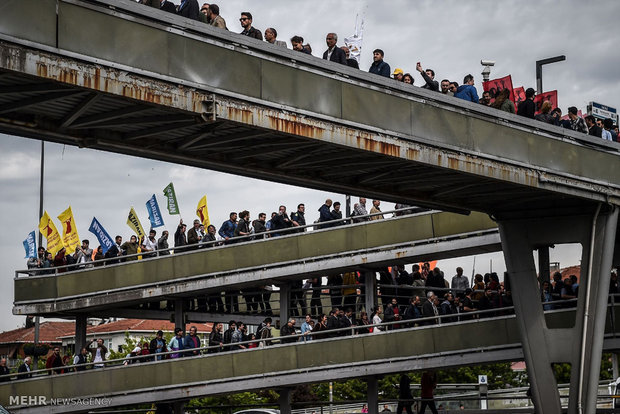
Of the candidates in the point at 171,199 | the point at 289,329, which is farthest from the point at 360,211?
the point at 171,199

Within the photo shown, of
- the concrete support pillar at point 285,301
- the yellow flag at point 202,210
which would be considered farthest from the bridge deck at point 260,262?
the yellow flag at point 202,210

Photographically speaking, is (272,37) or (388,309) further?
(388,309)

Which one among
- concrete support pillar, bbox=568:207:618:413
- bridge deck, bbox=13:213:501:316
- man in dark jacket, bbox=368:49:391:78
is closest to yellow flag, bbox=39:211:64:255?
bridge deck, bbox=13:213:501:316

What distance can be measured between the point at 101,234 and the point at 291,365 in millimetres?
19106

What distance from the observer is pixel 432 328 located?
97.7 feet

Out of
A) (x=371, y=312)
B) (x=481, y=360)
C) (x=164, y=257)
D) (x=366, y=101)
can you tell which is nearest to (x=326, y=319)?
(x=371, y=312)

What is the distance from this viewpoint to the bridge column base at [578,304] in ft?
84.6

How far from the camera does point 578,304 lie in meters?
26.2

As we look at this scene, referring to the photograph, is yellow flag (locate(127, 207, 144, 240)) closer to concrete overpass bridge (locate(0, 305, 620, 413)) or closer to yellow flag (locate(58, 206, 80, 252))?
yellow flag (locate(58, 206, 80, 252))

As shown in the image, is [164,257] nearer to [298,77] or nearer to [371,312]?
[371,312]

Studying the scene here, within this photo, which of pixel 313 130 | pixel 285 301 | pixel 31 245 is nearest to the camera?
pixel 313 130

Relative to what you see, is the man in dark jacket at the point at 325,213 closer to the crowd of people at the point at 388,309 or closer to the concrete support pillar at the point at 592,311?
the crowd of people at the point at 388,309

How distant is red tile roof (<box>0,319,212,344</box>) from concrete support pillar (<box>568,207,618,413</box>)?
2936 inches

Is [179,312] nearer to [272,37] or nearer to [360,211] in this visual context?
[360,211]
